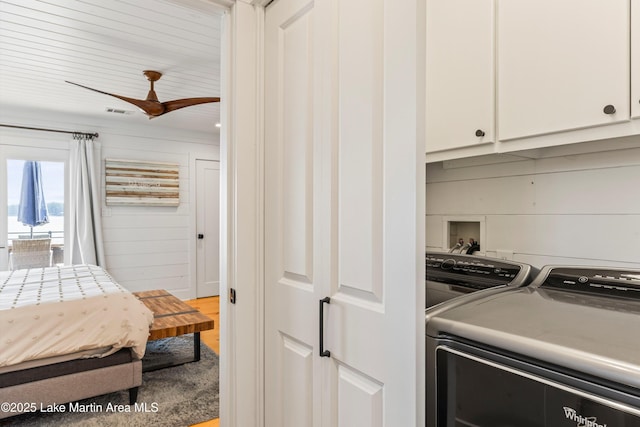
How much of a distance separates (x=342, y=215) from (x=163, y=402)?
2221mm

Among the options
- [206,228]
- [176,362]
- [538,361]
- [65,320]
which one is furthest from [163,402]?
[206,228]

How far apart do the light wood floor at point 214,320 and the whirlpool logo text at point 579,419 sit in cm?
206

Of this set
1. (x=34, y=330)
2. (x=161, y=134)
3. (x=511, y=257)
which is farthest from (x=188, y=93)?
(x=511, y=257)

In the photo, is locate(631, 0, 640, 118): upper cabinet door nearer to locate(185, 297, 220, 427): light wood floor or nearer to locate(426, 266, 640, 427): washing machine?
locate(426, 266, 640, 427): washing machine


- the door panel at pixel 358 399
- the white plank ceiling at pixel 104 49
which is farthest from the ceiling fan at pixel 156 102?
the door panel at pixel 358 399

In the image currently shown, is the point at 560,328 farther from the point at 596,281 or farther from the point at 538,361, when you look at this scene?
the point at 596,281

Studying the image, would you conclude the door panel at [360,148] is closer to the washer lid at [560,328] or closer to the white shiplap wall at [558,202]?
the washer lid at [560,328]

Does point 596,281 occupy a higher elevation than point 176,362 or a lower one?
higher

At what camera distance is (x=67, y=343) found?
7.33 ft

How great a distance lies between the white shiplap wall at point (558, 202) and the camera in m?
1.37

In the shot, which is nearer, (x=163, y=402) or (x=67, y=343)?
(x=67, y=343)

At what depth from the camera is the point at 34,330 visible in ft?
7.16

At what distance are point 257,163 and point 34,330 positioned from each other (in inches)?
73.9

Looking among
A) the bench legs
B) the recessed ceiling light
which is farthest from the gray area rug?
the recessed ceiling light
